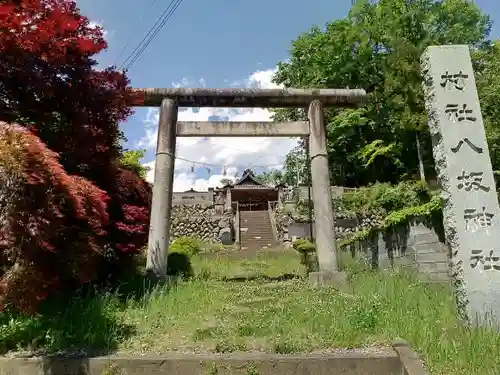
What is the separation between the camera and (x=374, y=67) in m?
26.1

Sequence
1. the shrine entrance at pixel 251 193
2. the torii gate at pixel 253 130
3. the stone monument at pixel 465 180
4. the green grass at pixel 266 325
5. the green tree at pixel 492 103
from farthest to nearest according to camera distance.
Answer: the shrine entrance at pixel 251 193, the green tree at pixel 492 103, the torii gate at pixel 253 130, the stone monument at pixel 465 180, the green grass at pixel 266 325

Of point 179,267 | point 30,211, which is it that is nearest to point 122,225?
point 179,267

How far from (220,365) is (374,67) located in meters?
24.9

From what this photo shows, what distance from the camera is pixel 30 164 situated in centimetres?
369

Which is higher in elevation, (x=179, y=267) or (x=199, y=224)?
(x=199, y=224)

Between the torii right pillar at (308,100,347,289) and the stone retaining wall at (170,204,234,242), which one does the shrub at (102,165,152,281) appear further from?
the stone retaining wall at (170,204,234,242)

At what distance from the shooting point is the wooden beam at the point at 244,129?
8824 millimetres

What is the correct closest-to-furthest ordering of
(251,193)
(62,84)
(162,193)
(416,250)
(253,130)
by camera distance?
(62,84) → (162,193) → (416,250) → (253,130) → (251,193)

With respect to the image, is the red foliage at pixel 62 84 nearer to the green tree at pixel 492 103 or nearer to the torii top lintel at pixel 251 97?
the torii top lintel at pixel 251 97

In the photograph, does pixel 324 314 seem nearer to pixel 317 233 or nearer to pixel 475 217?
pixel 475 217

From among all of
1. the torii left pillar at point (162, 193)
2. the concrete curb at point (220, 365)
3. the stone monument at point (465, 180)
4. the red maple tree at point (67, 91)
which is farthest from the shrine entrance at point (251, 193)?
the concrete curb at point (220, 365)

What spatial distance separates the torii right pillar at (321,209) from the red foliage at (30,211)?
480 cm

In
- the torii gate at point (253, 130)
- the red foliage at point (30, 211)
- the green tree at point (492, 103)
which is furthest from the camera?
the green tree at point (492, 103)

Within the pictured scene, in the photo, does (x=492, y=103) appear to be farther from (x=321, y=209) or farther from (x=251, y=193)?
(x=251, y=193)
